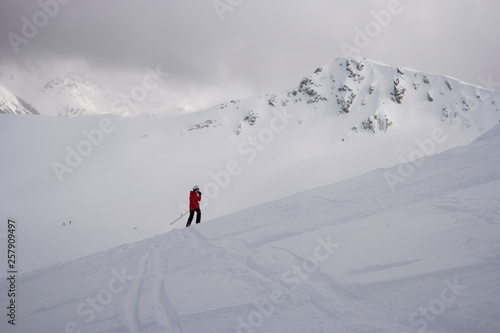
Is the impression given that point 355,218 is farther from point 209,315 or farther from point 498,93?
point 498,93

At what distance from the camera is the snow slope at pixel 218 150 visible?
29.6 m

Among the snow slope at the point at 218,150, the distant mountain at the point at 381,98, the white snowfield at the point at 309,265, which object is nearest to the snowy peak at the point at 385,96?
the distant mountain at the point at 381,98

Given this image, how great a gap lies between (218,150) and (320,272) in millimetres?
47707

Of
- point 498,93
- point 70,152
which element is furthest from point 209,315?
point 498,93

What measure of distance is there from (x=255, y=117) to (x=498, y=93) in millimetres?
64484

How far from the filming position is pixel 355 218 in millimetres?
7070

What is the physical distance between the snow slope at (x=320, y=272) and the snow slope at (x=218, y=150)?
13377 mm

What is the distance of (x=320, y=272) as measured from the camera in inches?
193

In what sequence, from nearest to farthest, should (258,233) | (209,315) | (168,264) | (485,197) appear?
(209,315) < (485,197) < (168,264) < (258,233)

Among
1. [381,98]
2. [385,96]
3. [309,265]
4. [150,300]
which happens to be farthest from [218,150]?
[309,265]

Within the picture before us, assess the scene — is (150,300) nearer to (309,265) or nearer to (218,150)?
(309,265)

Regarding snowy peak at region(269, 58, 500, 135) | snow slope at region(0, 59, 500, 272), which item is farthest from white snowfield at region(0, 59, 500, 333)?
snowy peak at region(269, 58, 500, 135)

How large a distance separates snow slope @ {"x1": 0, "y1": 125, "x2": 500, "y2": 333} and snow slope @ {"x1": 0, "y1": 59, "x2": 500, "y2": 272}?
527 inches

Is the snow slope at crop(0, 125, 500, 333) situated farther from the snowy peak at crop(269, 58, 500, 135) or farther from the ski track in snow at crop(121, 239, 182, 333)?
the snowy peak at crop(269, 58, 500, 135)
